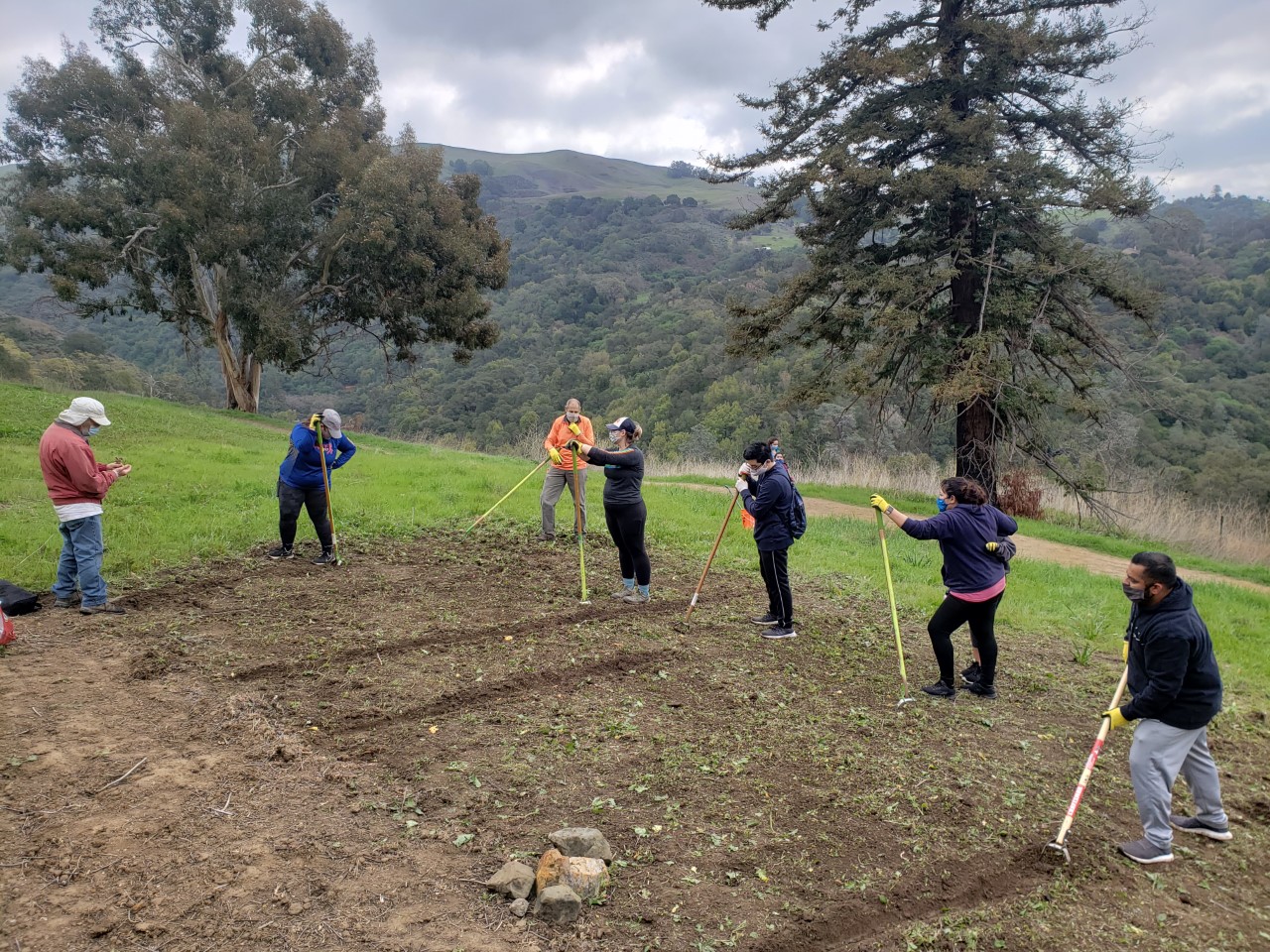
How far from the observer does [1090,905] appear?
383 centimetres

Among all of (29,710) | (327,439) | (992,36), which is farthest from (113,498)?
(992,36)

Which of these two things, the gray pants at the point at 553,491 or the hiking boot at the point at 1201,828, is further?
the gray pants at the point at 553,491

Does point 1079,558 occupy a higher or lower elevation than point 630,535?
lower

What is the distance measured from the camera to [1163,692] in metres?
4.19

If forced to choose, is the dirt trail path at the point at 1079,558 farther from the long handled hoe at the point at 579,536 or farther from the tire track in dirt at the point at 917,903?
the tire track in dirt at the point at 917,903

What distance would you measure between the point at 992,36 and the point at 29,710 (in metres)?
16.7

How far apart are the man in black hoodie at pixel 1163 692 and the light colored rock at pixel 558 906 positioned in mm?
3090

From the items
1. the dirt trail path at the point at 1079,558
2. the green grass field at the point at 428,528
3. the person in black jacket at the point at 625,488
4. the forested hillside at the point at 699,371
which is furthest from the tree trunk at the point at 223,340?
the person in black jacket at the point at 625,488

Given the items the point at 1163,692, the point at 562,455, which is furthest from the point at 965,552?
the point at 562,455

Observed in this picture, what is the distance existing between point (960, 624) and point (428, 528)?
294 inches

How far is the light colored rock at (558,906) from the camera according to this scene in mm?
3465

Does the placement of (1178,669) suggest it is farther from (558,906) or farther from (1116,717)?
(558,906)

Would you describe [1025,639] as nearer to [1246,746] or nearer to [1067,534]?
[1246,746]

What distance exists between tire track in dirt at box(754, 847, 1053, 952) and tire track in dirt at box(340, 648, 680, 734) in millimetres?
2809
